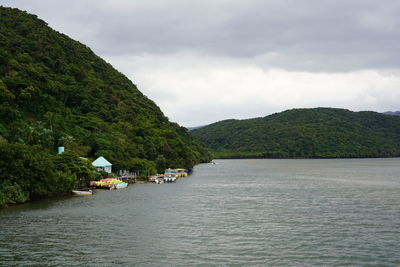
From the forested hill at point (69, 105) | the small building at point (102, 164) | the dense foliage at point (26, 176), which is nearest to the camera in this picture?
the dense foliage at point (26, 176)

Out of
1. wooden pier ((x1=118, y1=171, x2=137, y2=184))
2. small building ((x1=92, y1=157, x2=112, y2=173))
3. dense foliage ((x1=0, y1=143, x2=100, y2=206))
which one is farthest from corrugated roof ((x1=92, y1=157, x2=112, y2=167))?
dense foliage ((x1=0, y1=143, x2=100, y2=206))

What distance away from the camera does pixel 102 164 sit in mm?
100125

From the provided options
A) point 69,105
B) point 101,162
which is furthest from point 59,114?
point 101,162

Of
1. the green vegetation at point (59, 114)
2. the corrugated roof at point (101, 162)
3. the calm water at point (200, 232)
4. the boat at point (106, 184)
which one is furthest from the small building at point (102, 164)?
the calm water at point (200, 232)

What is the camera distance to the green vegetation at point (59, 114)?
6612cm

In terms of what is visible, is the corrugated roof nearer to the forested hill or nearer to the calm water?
the forested hill

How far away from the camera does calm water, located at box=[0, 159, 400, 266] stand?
110 feet

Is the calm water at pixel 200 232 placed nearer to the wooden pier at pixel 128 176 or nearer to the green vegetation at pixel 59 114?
the green vegetation at pixel 59 114

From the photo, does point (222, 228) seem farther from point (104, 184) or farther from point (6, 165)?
point (104, 184)

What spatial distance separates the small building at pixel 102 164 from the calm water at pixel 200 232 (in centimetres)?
2903

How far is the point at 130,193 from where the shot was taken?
81312 mm

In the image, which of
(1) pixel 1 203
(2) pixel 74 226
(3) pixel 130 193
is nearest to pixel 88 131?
(3) pixel 130 193

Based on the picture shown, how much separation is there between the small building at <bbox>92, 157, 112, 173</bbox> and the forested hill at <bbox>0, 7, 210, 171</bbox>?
5.14 meters

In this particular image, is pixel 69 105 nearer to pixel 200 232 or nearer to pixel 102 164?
pixel 102 164
